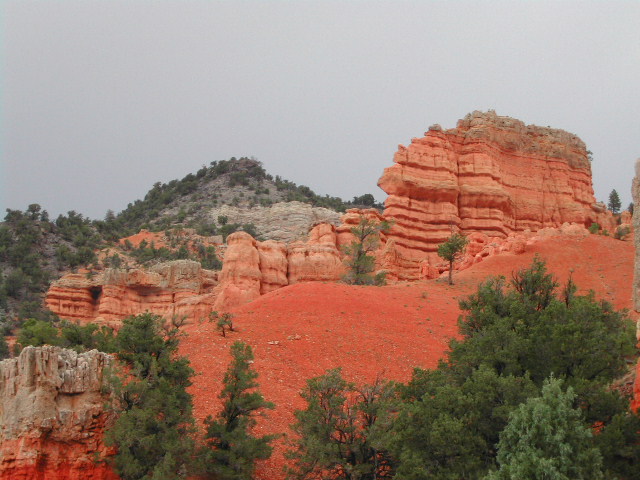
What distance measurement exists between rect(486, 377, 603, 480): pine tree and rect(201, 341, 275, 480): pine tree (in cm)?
683

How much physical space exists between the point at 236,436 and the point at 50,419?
4434mm

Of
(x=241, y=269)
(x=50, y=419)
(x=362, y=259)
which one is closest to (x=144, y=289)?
(x=241, y=269)

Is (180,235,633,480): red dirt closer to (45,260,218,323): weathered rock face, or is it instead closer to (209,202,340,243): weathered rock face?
(45,260,218,323): weathered rock face

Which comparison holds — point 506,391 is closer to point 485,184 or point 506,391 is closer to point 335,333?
point 335,333

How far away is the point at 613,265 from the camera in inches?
1543

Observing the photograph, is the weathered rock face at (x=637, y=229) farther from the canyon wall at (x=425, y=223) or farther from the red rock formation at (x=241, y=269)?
the red rock formation at (x=241, y=269)

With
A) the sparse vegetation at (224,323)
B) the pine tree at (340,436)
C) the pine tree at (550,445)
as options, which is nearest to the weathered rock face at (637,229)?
the pine tree at (550,445)

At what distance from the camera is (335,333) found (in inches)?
1101

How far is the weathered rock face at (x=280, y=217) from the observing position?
69.0 metres

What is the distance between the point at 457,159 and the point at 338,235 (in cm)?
1274

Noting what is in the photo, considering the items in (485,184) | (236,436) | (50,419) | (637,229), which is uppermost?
(485,184)

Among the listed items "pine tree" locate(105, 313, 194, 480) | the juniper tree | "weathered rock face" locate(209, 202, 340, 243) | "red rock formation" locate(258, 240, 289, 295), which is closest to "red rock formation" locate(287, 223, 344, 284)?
"red rock formation" locate(258, 240, 289, 295)

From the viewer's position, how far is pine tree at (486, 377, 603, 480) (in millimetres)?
11242

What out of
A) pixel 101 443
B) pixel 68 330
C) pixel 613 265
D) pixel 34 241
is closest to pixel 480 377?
pixel 101 443
